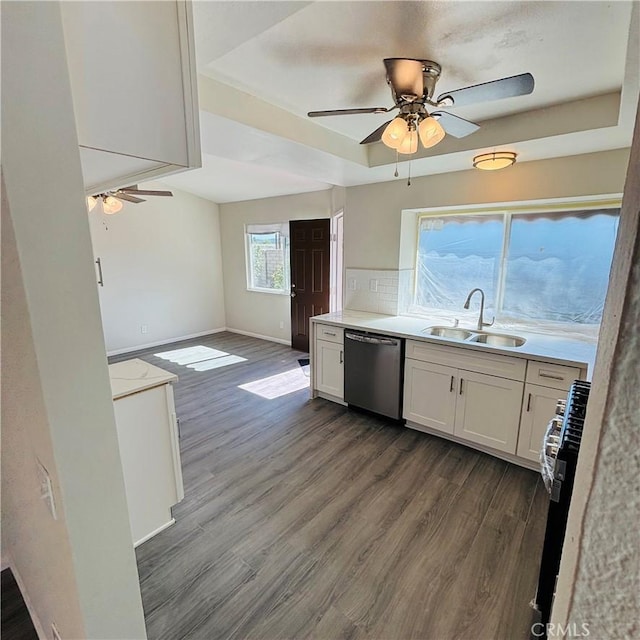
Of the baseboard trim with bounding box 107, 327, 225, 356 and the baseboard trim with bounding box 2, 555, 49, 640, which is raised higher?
the baseboard trim with bounding box 107, 327, 225, 356

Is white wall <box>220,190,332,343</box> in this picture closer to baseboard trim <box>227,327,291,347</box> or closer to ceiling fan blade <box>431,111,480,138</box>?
baseboard trim <box>227,327,291,347</box>

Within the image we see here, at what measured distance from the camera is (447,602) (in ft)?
5.27

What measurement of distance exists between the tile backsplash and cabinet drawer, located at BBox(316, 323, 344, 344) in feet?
1.95

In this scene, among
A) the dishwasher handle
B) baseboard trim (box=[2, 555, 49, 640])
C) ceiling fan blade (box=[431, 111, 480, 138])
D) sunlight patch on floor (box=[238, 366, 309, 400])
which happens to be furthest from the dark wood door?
baseboard trim (box=[2, 555, 49, 640])

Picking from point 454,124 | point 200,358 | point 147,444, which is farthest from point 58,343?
point 200,358

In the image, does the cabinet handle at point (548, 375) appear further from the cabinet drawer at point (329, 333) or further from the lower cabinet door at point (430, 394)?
the cabinet drawer at point (329, 333)

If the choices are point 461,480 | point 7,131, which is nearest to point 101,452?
point 7,131

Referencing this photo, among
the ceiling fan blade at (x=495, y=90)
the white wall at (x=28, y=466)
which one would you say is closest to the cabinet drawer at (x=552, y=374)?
the ceiling fan blade at (x=495, y=90)

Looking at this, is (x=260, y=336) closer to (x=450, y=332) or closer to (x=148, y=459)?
(x=450, y=332)

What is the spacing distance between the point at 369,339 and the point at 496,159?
1647 millimetres

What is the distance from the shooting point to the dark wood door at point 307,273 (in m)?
5.12

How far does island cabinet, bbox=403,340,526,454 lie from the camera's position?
2.52 m

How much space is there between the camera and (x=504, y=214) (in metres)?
3.07

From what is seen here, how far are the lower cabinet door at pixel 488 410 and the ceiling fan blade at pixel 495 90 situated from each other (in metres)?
1.78
